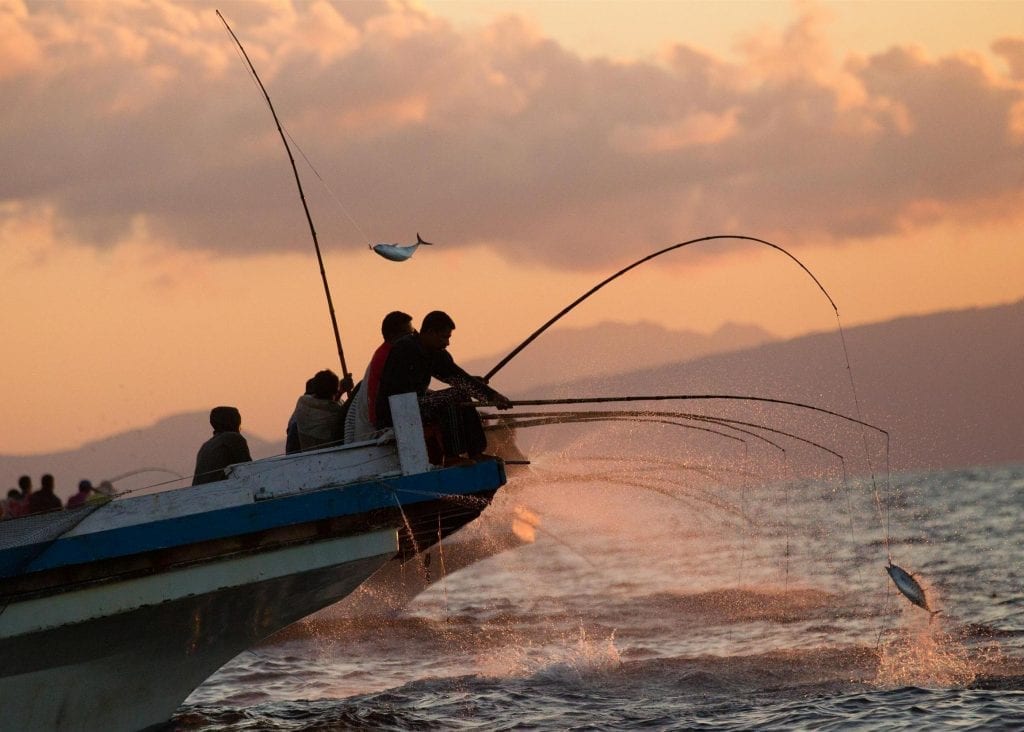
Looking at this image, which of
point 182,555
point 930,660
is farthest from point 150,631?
point 930,660

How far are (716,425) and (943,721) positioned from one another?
313cm

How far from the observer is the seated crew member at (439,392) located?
10922mm

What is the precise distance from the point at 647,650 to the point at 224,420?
28.1 feet

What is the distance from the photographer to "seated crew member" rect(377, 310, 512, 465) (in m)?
10.9

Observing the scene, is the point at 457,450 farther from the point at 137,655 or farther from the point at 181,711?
the point at 181,711

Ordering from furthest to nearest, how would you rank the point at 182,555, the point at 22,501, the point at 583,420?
the point at 22,501 < the point at 583,420 < the point at 182,555

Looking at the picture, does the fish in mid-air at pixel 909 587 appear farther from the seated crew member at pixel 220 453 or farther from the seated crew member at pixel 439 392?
the seated crew member at pixel 220 453

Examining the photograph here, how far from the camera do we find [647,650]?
19.0 meters

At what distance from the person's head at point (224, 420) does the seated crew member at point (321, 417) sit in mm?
534

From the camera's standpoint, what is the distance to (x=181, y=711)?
14.7m

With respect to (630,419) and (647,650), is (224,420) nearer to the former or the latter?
(630,419)

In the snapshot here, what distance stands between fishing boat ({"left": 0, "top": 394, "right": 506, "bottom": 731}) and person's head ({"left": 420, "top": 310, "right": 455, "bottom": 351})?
55 centimetres

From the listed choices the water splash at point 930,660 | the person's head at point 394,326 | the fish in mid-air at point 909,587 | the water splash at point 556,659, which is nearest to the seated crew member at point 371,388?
the person's head at point 394,326

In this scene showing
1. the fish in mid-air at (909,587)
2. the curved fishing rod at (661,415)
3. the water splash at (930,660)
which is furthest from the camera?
the water splash at (930,660)
